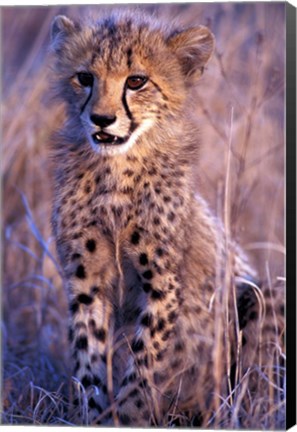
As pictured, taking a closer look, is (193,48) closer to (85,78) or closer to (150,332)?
(85,78)

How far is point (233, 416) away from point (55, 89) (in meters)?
1.37

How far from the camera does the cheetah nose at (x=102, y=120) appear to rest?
3.61 m

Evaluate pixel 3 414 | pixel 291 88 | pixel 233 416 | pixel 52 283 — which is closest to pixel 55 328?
pixel 52 283

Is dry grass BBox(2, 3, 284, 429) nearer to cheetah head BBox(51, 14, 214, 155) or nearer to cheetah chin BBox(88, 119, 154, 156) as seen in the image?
cheetah head BBox(51, 14, 214, 155)

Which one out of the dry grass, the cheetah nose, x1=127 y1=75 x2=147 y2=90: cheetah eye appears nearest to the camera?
the cheetah nose

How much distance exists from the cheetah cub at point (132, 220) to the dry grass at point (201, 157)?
73 cm

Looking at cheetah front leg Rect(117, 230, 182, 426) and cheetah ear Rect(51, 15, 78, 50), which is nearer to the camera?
cheetah front leg Rect(117, 230, 182, 426)

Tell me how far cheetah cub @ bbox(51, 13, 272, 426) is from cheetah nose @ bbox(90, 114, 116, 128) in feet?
0.08

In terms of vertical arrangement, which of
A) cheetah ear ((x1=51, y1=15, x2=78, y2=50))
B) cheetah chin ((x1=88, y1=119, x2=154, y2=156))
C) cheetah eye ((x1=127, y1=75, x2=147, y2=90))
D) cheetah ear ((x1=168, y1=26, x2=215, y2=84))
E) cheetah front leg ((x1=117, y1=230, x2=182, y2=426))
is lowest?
cheetah front leg ((x1=117, y1=230, x2=182, y2=426))

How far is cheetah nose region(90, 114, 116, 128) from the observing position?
361 centimetres

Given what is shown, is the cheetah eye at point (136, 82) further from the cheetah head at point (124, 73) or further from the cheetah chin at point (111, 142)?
the cheetah chin at point (111, 142)

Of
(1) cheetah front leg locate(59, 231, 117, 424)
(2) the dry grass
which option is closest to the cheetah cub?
(1) cheetah front leg locate(59, 231, 117, 424)

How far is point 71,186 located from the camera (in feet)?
13.0

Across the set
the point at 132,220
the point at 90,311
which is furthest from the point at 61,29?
the point at 90,311
